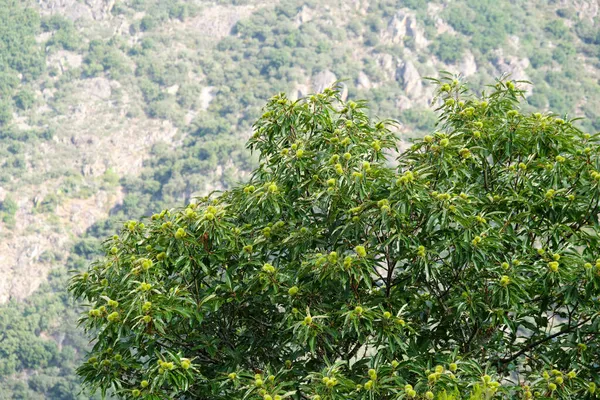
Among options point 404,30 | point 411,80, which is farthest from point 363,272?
point 404,30

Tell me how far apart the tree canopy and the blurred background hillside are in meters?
62.1

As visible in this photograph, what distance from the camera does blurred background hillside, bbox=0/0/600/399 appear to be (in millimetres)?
74688

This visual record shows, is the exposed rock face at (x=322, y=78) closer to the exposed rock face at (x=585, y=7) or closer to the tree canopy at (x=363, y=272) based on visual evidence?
the exposed rock face at (x=585, y=7)

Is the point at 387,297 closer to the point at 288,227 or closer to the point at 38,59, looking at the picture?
the point at 288,227

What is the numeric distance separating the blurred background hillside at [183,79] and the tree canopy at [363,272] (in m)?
62.1

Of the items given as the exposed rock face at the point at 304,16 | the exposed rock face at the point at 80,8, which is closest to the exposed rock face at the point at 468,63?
the exposed rock face at the point at 304,16

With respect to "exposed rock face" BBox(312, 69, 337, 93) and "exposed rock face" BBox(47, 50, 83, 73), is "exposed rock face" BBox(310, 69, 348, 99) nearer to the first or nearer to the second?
"exposed rock face" BBox(312, 69, 337, 93)

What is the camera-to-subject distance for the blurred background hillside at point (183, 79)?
74688 mm

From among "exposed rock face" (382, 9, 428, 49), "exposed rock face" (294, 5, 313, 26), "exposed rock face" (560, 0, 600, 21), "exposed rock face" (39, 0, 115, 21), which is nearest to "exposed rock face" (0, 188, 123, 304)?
"exposed rock face" (39, 0, 115, 21)

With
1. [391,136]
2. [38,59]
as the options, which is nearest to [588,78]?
[38,59]

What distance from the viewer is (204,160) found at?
8000 cm

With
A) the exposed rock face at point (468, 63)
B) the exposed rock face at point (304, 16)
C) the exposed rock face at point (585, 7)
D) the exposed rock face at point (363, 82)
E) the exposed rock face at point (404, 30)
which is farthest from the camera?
the exposed rock face at point (304, 16)

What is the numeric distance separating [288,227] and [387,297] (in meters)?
0.67

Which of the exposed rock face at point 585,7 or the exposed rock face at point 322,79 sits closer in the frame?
the exposed rock face at point 322,79
